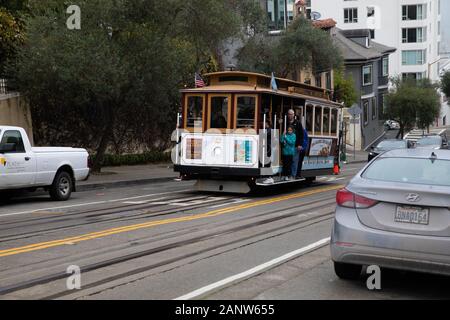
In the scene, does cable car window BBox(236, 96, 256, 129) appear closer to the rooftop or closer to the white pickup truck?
the white pickup truck

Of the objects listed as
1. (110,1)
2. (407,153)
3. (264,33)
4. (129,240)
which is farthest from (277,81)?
(264,33)

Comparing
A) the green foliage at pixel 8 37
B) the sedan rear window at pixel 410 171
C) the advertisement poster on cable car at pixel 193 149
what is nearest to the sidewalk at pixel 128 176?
the advertisement poster on cable car at pixel 193 149

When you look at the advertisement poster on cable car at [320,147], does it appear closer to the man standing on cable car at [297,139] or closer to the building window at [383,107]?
the man standing on cable car at [297,139]

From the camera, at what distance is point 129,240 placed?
995 cm

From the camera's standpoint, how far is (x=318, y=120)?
19250mm

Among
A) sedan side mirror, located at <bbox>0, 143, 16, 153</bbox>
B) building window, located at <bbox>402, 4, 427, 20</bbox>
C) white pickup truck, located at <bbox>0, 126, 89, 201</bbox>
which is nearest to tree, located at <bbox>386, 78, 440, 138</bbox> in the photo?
building window, located at <bbox>402, 4, 427, 20</bbox>

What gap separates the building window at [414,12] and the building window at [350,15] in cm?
627

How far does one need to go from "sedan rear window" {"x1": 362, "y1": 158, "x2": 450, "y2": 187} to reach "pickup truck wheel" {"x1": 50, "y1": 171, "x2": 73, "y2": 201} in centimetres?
975

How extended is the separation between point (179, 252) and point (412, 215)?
11.8 ft

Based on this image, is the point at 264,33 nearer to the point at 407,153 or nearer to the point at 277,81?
the point at 277,81

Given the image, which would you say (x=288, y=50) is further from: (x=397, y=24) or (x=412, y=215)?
(x=397, y=24)

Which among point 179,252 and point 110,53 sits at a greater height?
point 110,53

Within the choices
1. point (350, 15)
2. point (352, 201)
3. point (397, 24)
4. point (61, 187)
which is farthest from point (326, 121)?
point (397, 24)

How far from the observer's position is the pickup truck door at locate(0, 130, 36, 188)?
14.1 meters
